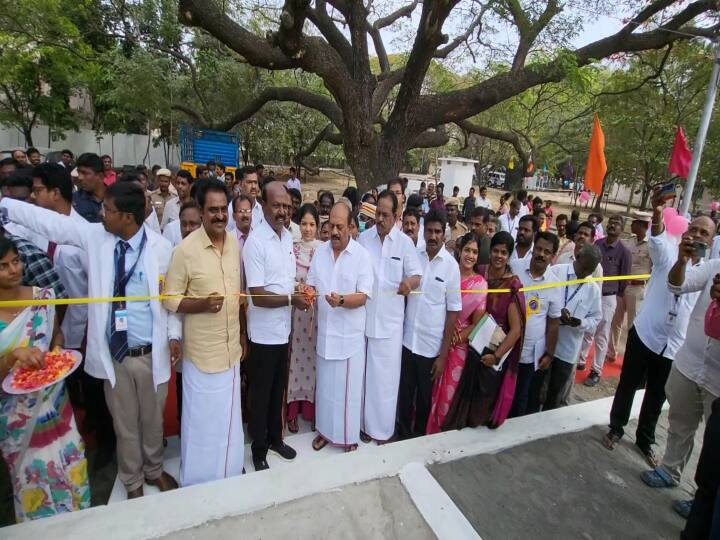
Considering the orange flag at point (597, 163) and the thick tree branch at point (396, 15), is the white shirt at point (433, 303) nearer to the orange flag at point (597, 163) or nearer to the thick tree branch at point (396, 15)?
the orange flag at point (597, 163)

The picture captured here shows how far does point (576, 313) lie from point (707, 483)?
1683 mm

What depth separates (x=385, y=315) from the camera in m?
3.30

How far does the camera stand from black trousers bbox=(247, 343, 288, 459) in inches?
112

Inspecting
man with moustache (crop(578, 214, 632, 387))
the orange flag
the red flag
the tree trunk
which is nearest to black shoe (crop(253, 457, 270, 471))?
man with moustache (crop(578, 214, 632, 387))

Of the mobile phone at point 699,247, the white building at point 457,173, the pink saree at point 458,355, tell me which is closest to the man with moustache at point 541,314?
the pink saree at point 458,355

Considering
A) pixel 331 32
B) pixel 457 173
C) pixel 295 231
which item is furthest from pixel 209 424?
pixel 457 173

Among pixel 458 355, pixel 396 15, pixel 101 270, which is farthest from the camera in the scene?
pixel 396 15

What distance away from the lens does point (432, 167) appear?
144ft

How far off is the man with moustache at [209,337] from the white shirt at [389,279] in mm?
1027

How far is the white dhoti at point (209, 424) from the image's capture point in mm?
2668

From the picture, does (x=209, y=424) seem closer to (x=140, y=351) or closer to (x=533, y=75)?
(x=140, y=351)

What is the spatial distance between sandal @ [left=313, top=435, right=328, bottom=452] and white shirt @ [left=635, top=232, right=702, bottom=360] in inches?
98.1

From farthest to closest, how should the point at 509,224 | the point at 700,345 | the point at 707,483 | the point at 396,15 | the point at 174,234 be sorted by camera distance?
1. the point at 396,15
2. the point at 509,224
3. the point at 174,234
4. the point at 700,345
5. the point at 707,483

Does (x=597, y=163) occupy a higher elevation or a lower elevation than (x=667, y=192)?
higher
